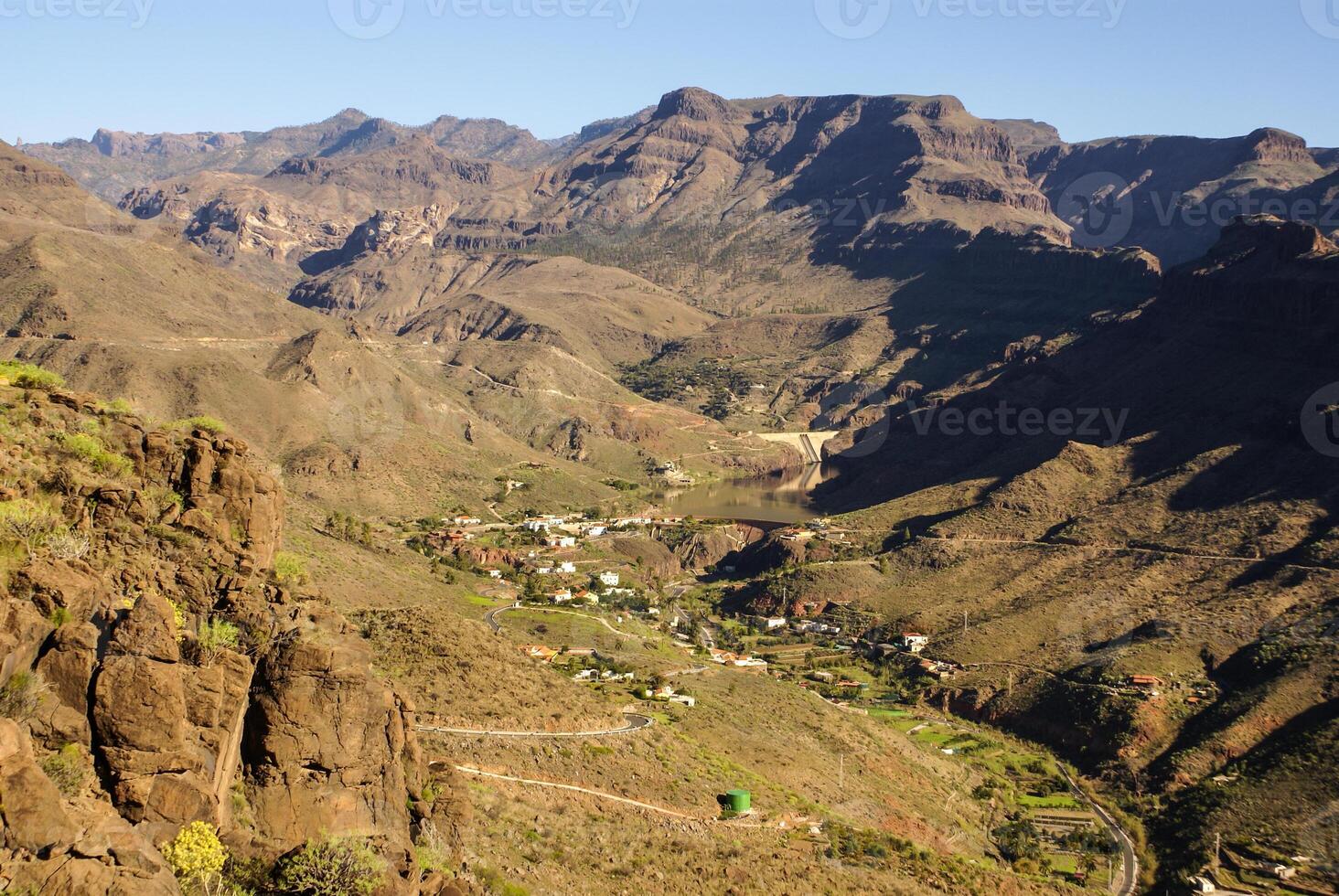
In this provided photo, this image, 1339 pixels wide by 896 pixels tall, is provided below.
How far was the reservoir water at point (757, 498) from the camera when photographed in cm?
14412

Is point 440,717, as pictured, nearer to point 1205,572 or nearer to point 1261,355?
point 1205,572

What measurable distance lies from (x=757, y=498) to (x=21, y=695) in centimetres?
14429

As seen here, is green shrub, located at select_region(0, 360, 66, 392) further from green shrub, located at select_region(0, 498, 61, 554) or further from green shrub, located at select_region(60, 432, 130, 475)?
green shrub, located at select_region(0, 498, 61, 554)

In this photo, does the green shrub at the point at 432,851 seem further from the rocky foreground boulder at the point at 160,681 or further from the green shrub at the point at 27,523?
the green shrub at the point at 27,523

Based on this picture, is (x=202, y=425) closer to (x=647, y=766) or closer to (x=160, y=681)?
(x=160, y=681)

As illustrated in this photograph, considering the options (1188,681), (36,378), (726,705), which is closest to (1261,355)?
(1188,681)

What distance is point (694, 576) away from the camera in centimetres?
12094

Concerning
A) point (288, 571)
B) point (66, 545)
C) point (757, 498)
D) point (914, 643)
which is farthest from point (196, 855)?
point (757, 498)

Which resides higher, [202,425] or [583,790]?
[202,425]

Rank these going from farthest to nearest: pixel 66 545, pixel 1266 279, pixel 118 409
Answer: pixel 1266 279 → pixel 118 409 → pixel 66 545

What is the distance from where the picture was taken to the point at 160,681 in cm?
1767

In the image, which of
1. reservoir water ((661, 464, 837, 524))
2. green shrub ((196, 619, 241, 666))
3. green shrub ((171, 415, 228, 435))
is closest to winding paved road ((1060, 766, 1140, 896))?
green shrub ((171, 415, 228, 435))

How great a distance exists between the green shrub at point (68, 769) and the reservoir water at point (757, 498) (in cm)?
11880

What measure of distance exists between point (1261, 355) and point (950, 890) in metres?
90.7
